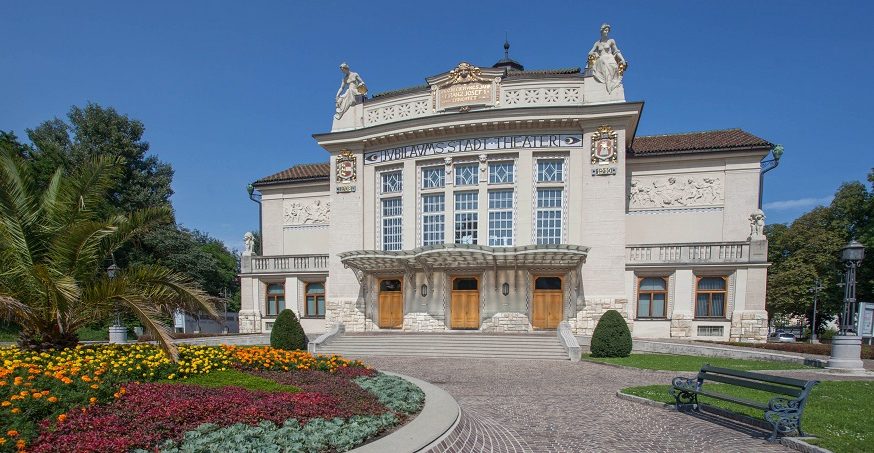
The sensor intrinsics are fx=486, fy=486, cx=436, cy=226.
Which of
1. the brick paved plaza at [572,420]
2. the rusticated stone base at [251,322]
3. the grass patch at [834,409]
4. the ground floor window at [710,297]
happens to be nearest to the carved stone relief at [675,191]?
the ground floor window at [710,297]

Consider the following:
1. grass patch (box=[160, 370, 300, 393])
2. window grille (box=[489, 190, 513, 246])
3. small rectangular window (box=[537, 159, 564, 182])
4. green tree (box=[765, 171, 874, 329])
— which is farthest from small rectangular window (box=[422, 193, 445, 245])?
green tree (box=[765, 171, 874, 329])

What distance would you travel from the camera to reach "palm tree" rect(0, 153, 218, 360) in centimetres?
921

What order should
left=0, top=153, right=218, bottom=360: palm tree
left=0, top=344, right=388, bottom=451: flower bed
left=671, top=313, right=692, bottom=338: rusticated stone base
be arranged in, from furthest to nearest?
left=671, top=313, right=692, bottom=338: rusticated stone base < left=0, top=153, right=218, bottom=360: palm tree < left=0, top=344, right=388, bottom=451: flower bed

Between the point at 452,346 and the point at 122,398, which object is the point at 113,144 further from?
the point at 122,398

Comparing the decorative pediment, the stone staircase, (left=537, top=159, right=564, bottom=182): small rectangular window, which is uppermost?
the decorative pediment

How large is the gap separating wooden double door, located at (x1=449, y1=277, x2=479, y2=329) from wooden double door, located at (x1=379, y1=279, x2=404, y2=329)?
313 centimetres

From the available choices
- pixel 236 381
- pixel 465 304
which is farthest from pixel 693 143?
pixel 236 381

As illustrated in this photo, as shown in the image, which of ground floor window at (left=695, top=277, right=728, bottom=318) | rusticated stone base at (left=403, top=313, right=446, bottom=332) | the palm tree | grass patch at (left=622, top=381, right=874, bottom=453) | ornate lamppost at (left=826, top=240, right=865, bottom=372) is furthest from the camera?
rusticated stone base at (left=403, top=313, right=446, bottom=332)

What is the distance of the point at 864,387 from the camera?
12.0 meters

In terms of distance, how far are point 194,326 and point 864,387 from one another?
140ft

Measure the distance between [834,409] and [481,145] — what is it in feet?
63.1

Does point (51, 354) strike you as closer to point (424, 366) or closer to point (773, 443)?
point (424, 366)

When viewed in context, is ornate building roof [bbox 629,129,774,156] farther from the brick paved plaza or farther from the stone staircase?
the brick paved plaza

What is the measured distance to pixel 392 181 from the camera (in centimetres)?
2845
